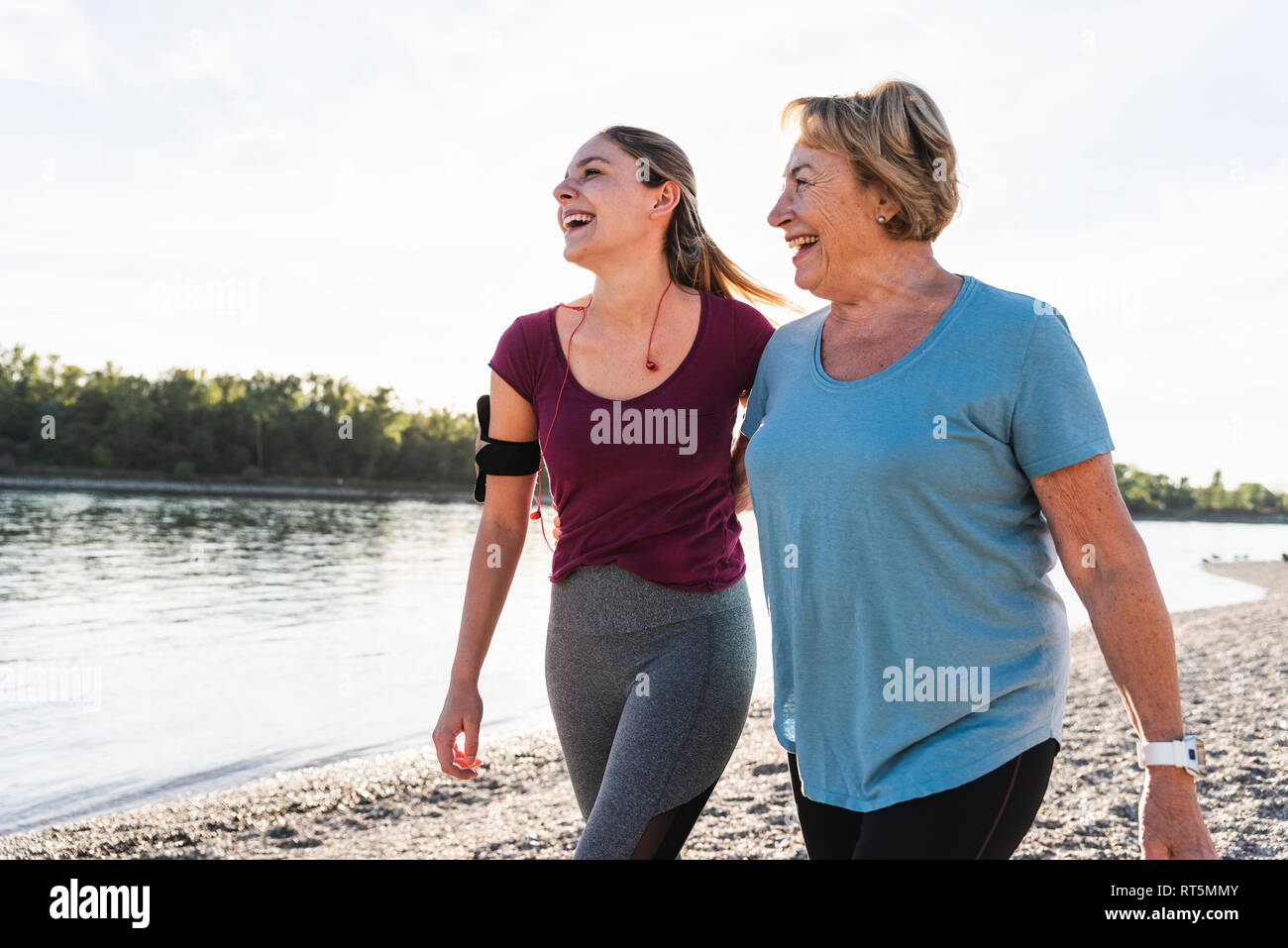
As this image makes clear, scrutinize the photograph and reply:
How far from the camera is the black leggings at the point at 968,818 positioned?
1.53m

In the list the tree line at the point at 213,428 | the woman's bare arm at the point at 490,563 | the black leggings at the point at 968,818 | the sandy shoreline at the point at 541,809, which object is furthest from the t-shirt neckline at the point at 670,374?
the tree line at the point at 213,428

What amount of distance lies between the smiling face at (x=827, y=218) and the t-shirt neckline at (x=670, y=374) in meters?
0.32

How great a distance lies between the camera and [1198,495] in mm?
122375

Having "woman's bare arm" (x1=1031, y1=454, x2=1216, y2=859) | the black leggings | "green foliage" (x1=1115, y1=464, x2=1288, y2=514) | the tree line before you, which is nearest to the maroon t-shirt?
the black leggings

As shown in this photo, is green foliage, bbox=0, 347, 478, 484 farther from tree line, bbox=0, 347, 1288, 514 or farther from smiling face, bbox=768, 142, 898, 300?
smiling face, bbox=768, 142, 898, 300

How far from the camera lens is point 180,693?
11125 millimetres

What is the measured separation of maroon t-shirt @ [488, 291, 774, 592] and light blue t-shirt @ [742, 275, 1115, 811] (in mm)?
362

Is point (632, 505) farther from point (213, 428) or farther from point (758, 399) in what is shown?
point (213, 428)

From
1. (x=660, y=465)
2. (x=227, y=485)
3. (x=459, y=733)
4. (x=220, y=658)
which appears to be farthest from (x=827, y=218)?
(x=227, y=485)

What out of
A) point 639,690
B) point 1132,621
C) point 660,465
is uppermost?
point 660,465

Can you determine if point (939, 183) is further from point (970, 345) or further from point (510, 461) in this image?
point (510, 461)

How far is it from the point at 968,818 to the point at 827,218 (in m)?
1.07

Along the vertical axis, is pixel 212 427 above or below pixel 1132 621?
above

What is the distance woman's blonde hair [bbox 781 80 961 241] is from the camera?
175cm
